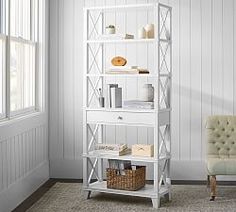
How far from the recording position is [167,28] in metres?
5.13

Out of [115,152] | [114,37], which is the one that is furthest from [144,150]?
[114,37]

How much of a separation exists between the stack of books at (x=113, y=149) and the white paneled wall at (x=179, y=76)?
839 millimetres

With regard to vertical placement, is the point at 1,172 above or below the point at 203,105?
below

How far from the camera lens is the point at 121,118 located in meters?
5.03

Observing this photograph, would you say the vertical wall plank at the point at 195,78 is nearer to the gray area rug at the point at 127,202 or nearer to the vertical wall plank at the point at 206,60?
the vertical wall plank at the point at 206,60

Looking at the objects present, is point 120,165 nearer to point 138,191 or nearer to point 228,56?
point 138,191

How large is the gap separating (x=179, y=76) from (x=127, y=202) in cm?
168

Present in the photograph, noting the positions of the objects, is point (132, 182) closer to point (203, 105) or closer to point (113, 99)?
point (113, 99)

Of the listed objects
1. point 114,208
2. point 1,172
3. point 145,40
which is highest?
point 145,40

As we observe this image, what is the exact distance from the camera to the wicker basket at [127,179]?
498 centimetres

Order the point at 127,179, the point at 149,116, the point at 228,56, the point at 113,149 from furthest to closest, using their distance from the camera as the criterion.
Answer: the point at 228,56, the point at 113,149, the point at 127,179, the point at 149,116

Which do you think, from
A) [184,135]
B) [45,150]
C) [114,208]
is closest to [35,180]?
[45,150]

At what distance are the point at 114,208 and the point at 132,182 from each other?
1.09 feet

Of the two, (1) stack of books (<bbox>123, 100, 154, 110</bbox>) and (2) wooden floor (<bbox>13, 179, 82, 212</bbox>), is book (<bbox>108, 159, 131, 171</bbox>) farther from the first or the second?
(2) wooden floor (<bbox>13, 179, 82, 212</bbox>)
